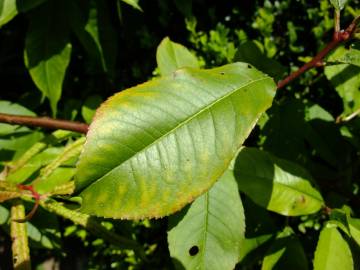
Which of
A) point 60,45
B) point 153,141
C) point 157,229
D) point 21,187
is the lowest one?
point 157,229

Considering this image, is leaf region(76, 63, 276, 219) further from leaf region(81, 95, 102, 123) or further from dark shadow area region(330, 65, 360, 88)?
leaf region(81, 95, 102, 123)

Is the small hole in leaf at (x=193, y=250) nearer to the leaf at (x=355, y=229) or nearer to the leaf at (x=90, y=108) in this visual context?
the leaf at (x=355, y=229)

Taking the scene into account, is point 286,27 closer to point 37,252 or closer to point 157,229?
point 157,229

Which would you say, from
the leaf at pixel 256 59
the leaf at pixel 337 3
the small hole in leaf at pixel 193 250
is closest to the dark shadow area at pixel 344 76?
the leaf at pixel 256 59

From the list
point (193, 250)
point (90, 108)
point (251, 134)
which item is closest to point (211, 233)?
point (193, 250)

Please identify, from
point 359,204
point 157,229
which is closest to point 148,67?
point 157,229

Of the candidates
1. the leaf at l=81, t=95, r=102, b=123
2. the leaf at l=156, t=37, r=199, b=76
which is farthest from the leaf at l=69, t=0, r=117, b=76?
the leaf at l=156, t=37, r=199, b=76

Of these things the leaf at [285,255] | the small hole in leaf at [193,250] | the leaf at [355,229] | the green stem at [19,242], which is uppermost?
the leaf at [355,229]
